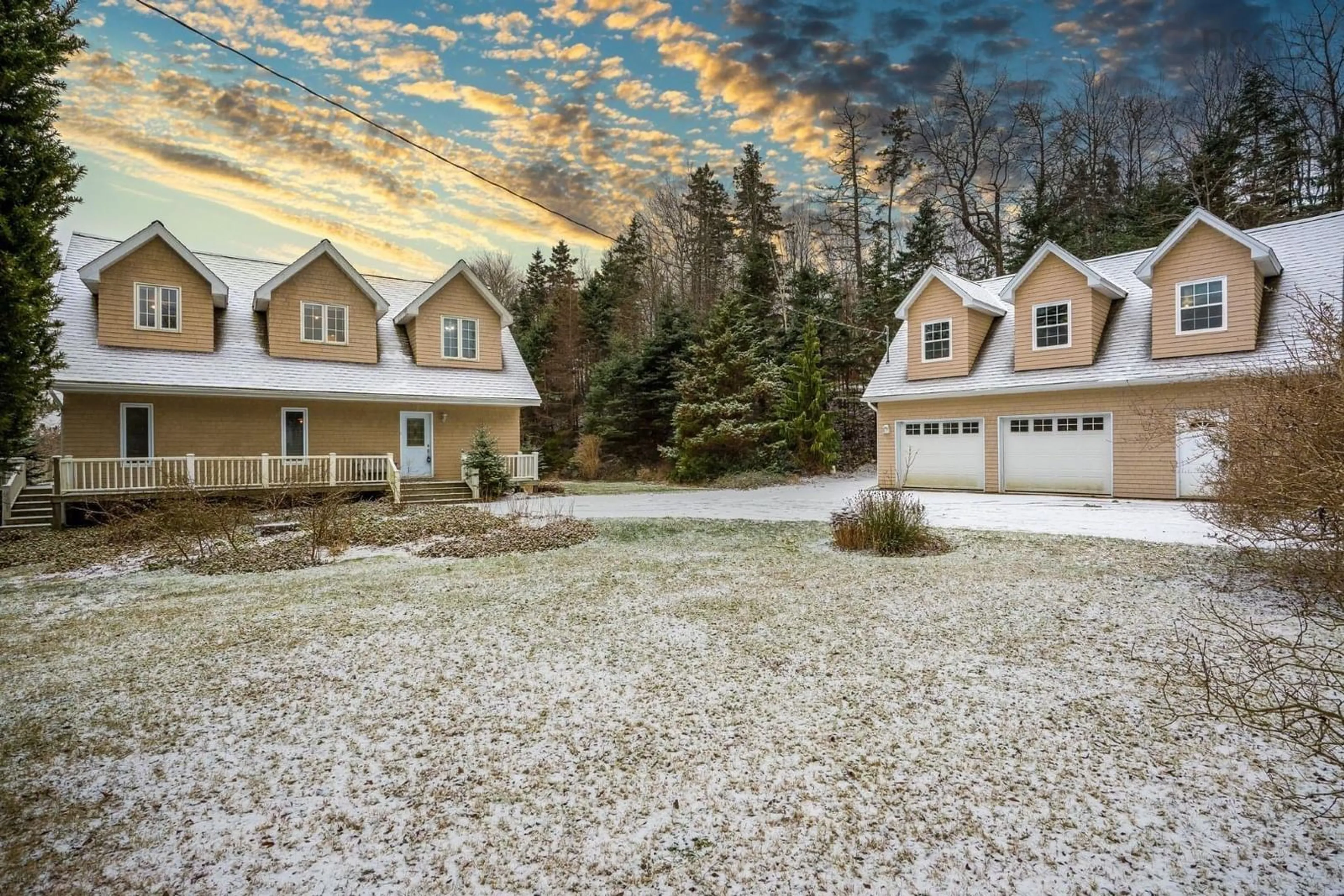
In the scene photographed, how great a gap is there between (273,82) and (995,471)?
19043 millimetres

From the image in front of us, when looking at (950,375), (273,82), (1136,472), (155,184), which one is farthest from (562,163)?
(1136,472)

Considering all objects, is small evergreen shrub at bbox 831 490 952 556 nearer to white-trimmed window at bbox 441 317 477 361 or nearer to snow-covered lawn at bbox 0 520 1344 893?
snow-covered lawn at bbox 0 520 1344 893

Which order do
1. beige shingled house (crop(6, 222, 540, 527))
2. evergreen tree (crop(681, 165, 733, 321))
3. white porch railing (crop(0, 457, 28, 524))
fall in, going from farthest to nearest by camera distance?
1. evergreen tree (crop(681, 165, 733, 321))
2. beige shingled house (crop(6, 222, 540, 527))
3. white porch railing (crop(0, 457, 28, 524))

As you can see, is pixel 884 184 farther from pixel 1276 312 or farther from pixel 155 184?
pixel 155 184

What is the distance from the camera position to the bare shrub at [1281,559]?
3.66 meters

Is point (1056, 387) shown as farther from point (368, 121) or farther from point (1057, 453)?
point (368, 121)

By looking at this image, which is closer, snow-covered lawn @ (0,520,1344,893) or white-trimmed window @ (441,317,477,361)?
snow-covered lawn @ (0,520,1344,893)

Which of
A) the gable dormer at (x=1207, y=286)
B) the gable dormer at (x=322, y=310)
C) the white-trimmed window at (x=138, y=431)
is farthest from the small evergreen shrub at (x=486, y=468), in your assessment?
the gable dormer at (x=1207, y=286)

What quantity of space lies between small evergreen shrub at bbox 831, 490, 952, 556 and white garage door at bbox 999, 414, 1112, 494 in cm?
889

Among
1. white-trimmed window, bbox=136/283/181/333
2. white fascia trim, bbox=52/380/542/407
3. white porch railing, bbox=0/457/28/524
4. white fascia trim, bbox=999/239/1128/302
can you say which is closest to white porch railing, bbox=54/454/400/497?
white porch railing, bbox=0/457/28/524

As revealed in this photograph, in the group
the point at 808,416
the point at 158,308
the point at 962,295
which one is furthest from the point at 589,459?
the point at 962,295

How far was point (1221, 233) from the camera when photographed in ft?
44.7

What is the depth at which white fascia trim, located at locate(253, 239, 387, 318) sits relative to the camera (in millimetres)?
15883

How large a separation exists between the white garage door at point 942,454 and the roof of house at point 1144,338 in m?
1.06
